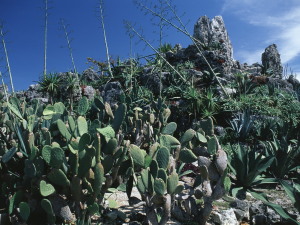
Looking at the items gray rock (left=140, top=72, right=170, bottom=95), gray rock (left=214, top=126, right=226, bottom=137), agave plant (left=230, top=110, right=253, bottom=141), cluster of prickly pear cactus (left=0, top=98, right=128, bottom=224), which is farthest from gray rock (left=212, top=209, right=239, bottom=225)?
gray rock (left=140, top=72, right=170, bottom=95)

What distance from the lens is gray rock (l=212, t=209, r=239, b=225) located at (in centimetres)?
238

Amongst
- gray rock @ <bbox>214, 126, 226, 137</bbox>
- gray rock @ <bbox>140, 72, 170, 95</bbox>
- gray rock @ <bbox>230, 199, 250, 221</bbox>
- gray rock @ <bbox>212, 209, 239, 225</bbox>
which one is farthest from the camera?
gray rock @ <bbox>140, 72, 170, 95</bbox>

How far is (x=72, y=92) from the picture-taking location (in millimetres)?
9141

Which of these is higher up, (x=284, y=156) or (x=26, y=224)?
(x=284, y=156)

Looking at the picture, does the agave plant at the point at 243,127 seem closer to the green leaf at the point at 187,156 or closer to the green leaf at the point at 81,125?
the green leaf at the point at 187,156

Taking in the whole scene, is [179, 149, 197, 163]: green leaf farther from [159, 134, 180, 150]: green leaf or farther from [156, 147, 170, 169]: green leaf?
[156, 147, 170, 169]: green leaf

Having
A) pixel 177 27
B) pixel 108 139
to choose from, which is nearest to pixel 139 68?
pixel 177 27

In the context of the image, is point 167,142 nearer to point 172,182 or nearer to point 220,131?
point 172,182

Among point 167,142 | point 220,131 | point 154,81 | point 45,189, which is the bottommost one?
point 45,189

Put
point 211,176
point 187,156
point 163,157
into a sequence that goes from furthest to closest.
→ point 187,156 < point 211,176 < point 163,157

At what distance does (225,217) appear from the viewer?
241cm

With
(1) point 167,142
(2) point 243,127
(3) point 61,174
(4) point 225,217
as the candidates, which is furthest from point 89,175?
(2) point 243,127

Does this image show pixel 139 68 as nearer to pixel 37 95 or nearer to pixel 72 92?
pixel 72 92

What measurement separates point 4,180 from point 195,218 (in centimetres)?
158
